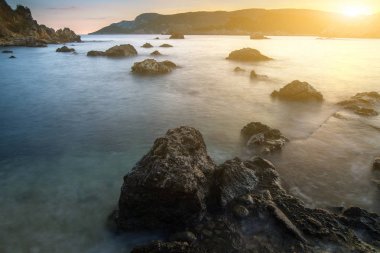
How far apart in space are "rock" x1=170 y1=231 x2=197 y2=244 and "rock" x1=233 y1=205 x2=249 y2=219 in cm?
123

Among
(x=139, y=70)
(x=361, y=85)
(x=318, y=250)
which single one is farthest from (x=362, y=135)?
(x=139, y=70)

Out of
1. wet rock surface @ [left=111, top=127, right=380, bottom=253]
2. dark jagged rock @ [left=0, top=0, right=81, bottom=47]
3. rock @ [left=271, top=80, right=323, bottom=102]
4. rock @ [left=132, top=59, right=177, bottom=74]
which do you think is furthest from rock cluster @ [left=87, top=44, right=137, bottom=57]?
wet rock surface @ [left=111, top=127, right=380, bottom=253]

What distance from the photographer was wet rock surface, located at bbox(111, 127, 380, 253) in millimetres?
6227

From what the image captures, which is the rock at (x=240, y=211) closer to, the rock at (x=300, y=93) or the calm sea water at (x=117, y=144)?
the calm sea water at (x=117, y=144)

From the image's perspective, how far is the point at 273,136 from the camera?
1230 centimetres

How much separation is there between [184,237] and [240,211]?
1.54 metres

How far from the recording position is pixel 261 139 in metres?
11.9

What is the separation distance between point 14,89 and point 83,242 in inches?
912

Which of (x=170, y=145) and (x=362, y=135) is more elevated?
(x=170, y=145)

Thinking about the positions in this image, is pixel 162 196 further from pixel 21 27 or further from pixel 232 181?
pixel 21 27

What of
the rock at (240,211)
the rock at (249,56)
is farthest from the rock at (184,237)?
the rock at (249,56)

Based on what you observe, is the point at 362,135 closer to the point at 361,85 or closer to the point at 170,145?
the point at 170,145

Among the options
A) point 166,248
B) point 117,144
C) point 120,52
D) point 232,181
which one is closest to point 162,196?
point 166,248

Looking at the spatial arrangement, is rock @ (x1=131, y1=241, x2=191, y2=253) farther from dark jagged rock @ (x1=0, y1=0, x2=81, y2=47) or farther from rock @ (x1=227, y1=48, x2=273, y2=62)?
dark jagged rock @ (x1=0, y1=0, x2=81, y2=47)
